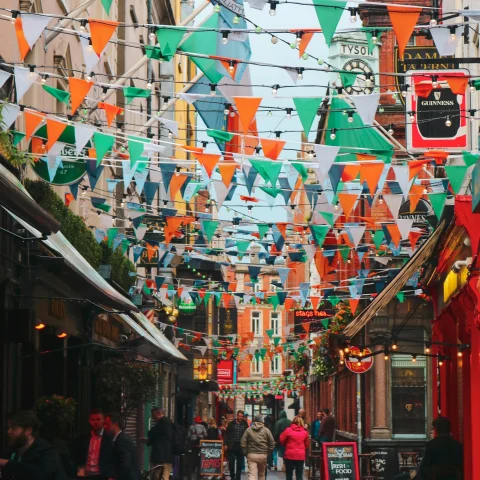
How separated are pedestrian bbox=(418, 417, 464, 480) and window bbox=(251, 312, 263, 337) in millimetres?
90167

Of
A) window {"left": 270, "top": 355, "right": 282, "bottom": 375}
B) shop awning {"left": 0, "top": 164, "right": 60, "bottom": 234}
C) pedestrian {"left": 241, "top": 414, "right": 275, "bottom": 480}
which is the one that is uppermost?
shop awning {"left": 0, "top": 164, "right": 60, "bottom": 234}

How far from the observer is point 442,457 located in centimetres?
1598

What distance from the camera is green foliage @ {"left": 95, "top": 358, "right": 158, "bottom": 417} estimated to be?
20.0 m

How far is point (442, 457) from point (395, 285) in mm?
3084

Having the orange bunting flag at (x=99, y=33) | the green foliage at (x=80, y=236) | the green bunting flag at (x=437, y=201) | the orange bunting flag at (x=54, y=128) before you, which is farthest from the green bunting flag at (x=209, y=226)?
the orange bunting flag at (x=99, y=33)

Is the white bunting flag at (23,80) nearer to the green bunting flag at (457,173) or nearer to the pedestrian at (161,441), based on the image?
the green bunting flag at (457,173)

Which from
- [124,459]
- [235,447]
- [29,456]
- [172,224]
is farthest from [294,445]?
[29,456]

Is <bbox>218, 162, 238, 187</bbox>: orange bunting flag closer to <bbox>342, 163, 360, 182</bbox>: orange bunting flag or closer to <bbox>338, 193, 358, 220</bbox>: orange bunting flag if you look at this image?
<bbox>342, 163, 360, 182</bbox>: orange bunting flag

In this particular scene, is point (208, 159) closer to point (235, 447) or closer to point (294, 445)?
point (294, 445)

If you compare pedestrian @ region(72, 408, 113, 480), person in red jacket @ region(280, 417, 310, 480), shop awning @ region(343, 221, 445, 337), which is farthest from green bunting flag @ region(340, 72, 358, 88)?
person in red jacket @ region(280, 417, 310, 480)

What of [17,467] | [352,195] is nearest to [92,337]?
[352,195]

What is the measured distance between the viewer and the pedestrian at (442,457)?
1588 centimetres

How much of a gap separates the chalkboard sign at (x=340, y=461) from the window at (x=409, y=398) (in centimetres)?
882

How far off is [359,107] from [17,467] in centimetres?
517
